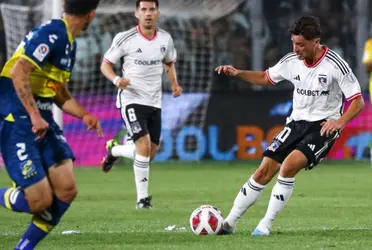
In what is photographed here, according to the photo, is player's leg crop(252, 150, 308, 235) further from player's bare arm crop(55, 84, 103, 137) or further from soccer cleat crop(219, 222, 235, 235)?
player's bare arm crop(55, 84, 103, 137)

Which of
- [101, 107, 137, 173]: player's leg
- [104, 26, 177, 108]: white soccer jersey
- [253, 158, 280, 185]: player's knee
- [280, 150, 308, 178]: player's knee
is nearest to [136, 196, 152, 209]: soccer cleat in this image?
[101, 107, 137, 173]: player's leg

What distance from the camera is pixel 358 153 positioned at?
19.5 m

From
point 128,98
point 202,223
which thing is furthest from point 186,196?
point 202,223

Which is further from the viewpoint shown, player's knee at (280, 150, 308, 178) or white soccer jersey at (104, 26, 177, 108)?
white soccer jersey at (104, 26, 177, 108)

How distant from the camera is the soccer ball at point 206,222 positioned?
9156 mm

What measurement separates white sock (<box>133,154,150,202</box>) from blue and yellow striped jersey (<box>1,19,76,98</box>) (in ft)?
14.0

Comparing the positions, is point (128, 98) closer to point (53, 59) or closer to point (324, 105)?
point (324, 105)

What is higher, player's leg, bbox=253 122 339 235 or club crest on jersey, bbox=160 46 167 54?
club crest on jersey, bbox=160 46 167 54

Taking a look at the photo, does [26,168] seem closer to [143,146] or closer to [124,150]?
[143,146]

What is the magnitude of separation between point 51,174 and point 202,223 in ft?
5.95

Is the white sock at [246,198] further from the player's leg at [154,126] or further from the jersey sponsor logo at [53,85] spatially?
the player's leg at [154,126]

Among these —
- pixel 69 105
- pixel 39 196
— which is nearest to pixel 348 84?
pixel 69 105

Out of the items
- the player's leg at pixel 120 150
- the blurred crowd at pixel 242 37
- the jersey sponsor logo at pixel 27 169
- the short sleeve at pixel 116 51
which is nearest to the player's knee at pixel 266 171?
the jersey sponsor logo at pixel 27 169

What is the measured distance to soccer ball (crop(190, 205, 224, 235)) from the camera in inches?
360
